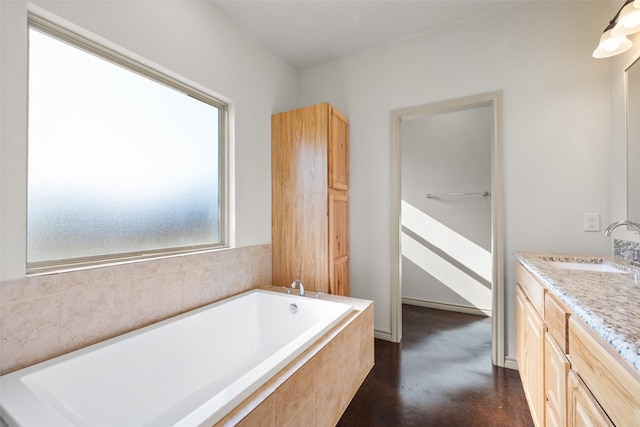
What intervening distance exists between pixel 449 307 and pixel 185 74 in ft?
11.6

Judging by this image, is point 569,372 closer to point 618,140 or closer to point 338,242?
point 618,140

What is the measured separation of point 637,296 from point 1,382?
222 cm

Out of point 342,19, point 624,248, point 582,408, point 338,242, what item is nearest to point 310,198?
point 338,242

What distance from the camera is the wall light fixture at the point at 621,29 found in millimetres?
1421

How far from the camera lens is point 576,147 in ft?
6.40

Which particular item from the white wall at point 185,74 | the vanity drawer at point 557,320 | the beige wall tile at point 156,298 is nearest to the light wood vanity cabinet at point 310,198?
the white wall at point 185,74

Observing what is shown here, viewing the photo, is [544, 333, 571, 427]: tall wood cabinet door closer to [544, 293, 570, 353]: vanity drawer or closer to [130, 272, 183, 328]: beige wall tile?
[544, 293, 570, 353]: vanity drawer

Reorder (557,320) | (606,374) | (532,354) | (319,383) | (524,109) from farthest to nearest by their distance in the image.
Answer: (524,109) < (532,354) < (319,383) < (557,320) < (606,374)

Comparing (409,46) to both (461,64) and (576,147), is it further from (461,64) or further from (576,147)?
(576,147)

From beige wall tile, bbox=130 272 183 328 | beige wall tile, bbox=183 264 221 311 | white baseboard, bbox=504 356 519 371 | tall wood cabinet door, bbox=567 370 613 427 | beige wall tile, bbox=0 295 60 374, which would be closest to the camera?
tall wood cabinet door, bbox=567 370 613 427

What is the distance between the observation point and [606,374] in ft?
2.34

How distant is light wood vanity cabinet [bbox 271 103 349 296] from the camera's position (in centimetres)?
241

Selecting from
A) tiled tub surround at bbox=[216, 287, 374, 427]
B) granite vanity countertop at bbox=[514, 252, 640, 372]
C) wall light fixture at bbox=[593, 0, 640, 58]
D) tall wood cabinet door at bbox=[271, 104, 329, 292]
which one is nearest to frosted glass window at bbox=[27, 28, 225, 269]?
tall wood cabinet door at bbox=[271, 104, 329, 292]

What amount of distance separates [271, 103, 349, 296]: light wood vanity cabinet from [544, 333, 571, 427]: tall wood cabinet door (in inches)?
58.7
